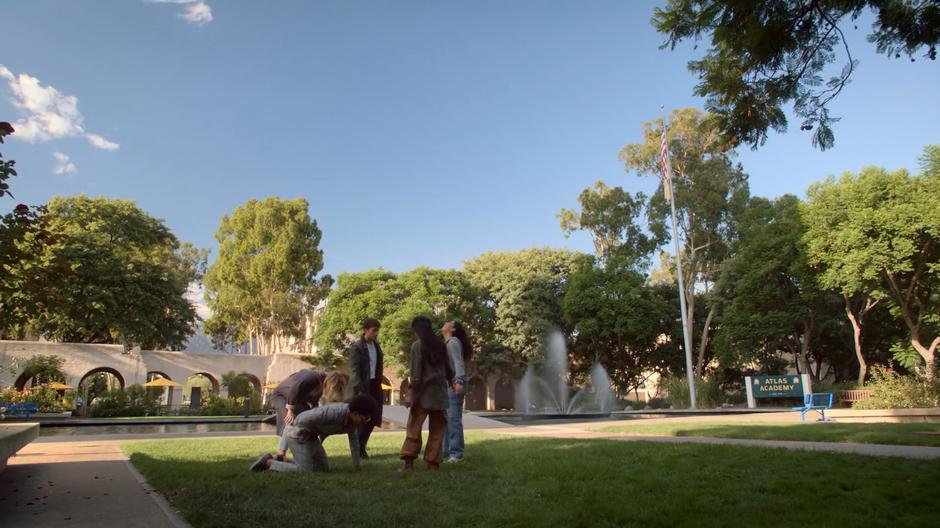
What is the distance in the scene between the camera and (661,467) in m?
5.41

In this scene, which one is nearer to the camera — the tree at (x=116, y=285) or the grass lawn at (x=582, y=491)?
the grass lawn at (x=582, y=491)

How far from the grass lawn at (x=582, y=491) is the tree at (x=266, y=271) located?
33079 mm

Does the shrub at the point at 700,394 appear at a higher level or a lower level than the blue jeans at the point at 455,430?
lower

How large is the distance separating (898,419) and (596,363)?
76.1ft

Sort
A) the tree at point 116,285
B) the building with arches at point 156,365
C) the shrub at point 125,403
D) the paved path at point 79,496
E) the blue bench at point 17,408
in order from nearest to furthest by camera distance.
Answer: the paved path at point 79,496 → the blue bench at point 17,408 → the shrub at point 125,403 → the building with arches at point 156,365 → the tree at point 116,285

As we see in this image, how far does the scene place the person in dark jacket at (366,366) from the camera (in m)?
6.21

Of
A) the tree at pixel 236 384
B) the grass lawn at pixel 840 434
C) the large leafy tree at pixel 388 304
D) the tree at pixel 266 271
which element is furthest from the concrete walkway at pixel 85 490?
the tree at pixel 266 271

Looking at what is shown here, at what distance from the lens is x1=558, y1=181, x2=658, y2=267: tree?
36.8 metres

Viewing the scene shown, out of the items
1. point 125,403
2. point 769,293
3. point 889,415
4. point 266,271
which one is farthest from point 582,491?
point 266,271

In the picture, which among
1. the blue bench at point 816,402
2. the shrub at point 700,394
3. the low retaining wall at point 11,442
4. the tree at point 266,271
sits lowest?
the shrub at point 700,394

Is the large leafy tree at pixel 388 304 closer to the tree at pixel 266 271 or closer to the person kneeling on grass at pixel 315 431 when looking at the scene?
the tree at pixel 266 271

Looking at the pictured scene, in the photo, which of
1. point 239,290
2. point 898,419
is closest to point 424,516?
point 898,419

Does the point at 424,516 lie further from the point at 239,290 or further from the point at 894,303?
the point at 239,290

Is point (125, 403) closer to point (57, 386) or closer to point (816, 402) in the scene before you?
point (57, 386)
